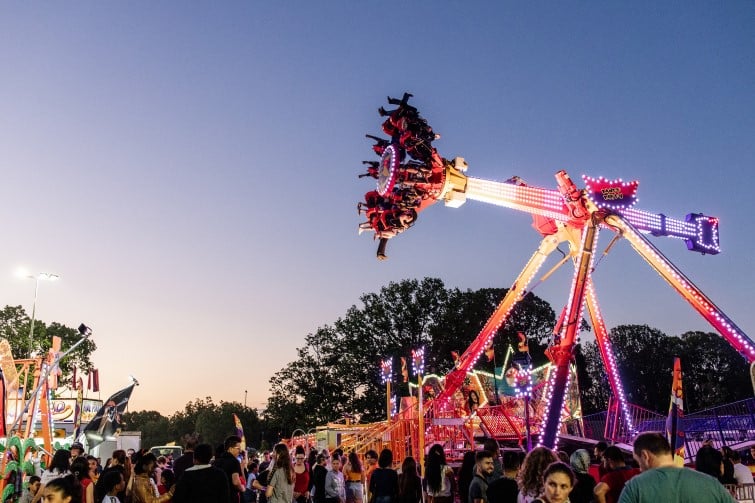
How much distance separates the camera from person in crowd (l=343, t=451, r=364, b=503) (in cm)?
1111

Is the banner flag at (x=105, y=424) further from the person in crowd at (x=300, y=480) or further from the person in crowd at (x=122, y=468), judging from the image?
the person in crowd at (x=300, y=480)

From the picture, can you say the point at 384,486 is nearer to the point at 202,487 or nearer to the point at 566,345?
the point at 202,487

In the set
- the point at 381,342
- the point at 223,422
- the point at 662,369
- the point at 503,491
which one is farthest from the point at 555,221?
the point at 223,422

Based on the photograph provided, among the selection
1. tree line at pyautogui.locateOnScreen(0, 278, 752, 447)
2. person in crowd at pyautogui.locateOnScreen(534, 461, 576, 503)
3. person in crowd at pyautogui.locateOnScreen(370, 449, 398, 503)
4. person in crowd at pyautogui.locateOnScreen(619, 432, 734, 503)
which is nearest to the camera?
person in crowd at pyautogui.locateOnScreen(619, 432, 734, 503)

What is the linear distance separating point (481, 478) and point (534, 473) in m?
1.80

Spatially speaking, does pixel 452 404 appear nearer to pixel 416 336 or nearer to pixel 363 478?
pixel 363 478

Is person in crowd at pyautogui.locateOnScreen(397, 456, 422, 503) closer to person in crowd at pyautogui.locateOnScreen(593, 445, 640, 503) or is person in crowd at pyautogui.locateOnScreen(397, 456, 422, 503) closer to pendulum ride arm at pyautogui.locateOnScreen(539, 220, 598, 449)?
person in crowd at pyautogui.locateOnScreen(593, 445, 640, 503)

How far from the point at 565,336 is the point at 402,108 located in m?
9.30

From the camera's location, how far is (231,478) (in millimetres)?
8438

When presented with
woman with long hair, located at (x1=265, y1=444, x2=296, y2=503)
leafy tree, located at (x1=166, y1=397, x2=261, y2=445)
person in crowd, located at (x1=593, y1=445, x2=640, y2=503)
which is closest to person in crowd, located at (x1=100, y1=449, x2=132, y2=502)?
woman with long hair, located at (x1=265, y1=444, x2=296, y2=503)

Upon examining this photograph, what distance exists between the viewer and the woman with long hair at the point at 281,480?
31.1 feet

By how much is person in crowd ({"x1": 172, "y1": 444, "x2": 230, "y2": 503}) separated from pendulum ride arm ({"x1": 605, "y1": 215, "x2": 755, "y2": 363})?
49.8ft

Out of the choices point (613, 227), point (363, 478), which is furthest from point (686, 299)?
point (363, 478)

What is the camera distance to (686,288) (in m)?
18.7
